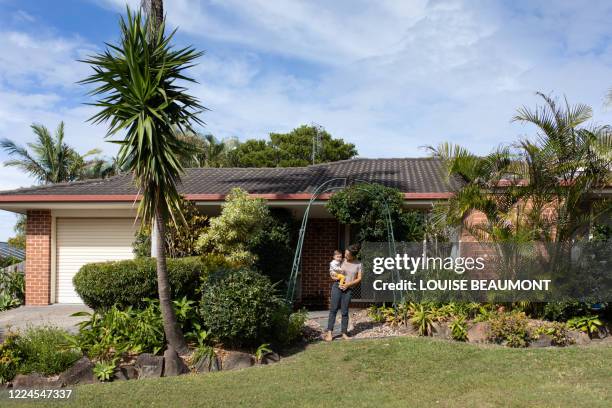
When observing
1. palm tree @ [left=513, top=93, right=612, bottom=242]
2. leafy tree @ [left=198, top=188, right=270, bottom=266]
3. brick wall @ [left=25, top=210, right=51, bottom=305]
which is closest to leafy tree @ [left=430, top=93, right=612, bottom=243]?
palm tree @ [left=513, top=93, right=612, bottom=242]

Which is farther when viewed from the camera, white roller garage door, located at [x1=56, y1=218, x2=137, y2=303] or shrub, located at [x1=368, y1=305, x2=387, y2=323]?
white roller garage door, located at [x1=56, y1=218, x2=137, y2=303]

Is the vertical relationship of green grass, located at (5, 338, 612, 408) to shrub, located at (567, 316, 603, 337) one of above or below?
below

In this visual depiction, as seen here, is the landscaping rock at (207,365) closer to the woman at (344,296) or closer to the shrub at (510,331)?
the woman at (344,296)

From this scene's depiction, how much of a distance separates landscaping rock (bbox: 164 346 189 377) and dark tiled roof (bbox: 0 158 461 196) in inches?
220

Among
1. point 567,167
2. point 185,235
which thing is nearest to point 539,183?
point 567,167

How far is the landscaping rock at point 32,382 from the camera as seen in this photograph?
786 cm

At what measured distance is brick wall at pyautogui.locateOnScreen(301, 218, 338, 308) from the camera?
1484 cm

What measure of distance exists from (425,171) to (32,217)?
33.2ft

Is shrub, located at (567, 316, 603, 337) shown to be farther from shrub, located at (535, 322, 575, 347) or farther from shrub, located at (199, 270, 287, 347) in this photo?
shrub, located at (199, 270, 287, 347)

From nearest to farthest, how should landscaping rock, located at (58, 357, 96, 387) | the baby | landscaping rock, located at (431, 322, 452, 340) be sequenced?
landscaping rock, located at (58, 357, 96, 387), landscaping rock, located at (431, 322, 452, 340), the baby

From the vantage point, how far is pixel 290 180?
15227mm

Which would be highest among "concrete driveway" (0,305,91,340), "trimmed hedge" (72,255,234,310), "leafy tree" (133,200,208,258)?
"leafy tree" (133,200,208,258)

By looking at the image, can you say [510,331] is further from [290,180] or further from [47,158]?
[47,158]

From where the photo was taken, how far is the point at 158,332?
888 cm
